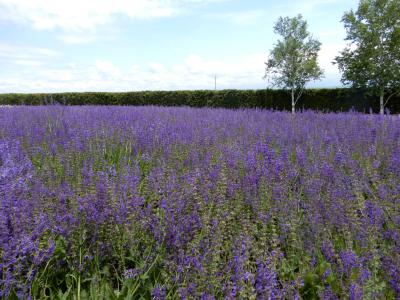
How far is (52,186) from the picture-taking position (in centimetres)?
312

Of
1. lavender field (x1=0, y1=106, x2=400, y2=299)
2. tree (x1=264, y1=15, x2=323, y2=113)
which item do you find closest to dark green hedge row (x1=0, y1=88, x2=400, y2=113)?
tree (x1=264, y1=15, x2=323, y2=113)

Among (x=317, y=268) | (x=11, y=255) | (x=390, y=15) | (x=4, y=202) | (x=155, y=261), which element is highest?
(x=390, y=15)

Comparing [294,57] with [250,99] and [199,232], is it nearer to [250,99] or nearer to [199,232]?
[250,99]

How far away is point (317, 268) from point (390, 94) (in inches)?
731

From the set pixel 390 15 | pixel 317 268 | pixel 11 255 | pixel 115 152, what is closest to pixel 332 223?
pixel 317 268

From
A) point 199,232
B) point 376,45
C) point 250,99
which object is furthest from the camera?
point 250,99

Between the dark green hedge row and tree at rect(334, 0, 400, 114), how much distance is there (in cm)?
79

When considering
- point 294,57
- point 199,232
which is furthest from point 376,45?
point 199,232

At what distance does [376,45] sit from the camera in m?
17.6

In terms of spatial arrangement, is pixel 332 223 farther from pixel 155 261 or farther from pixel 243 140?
pixel 243 140

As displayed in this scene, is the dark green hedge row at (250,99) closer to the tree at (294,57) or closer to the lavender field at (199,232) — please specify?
the tree at (294,57)

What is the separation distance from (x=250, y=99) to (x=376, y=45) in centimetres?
663

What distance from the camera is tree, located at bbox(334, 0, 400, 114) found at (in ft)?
56.6

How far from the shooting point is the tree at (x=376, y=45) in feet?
56.6
